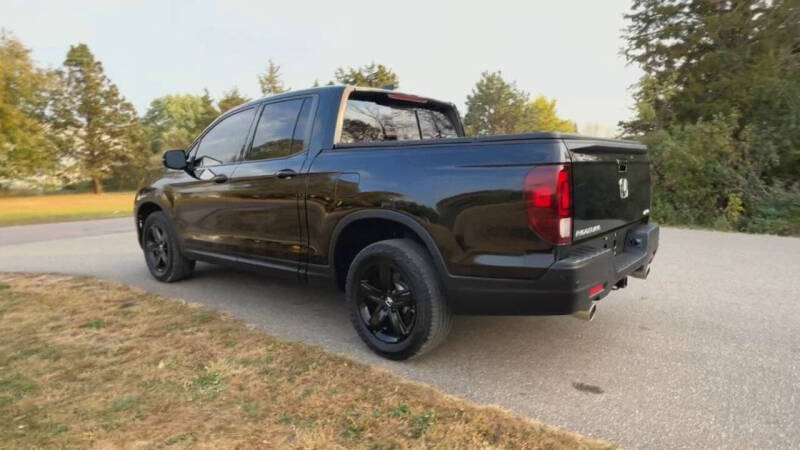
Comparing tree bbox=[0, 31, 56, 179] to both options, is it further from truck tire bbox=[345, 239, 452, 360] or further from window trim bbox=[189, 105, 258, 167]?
truck tire bbox=[345, 239, 452, 360]

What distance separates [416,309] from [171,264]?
3.42 m

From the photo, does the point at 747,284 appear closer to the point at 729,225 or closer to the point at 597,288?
the point at 597,288

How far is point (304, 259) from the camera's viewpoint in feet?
11.7

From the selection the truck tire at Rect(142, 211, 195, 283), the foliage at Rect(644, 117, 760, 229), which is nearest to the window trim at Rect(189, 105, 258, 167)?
the truck tire at Rect(142, 211, 195, 283)

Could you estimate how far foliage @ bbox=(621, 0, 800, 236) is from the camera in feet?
32.3

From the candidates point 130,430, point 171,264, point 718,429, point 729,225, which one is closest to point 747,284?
point 718,429

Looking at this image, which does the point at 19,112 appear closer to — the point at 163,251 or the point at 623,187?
the point at 163,251

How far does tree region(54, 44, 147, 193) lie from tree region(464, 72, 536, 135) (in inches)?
1350

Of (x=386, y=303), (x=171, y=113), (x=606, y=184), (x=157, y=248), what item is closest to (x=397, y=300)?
(x=386, y=303)

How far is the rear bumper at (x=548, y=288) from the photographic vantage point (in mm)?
2428

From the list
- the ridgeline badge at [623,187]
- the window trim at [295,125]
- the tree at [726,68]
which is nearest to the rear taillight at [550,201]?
the ridgeline badge at [623,187]

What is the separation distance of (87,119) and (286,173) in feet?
141

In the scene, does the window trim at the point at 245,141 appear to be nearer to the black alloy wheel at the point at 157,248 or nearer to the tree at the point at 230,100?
the black alloy wheel at the point at 157,248

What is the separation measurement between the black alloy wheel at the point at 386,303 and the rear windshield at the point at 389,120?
3.47ft
